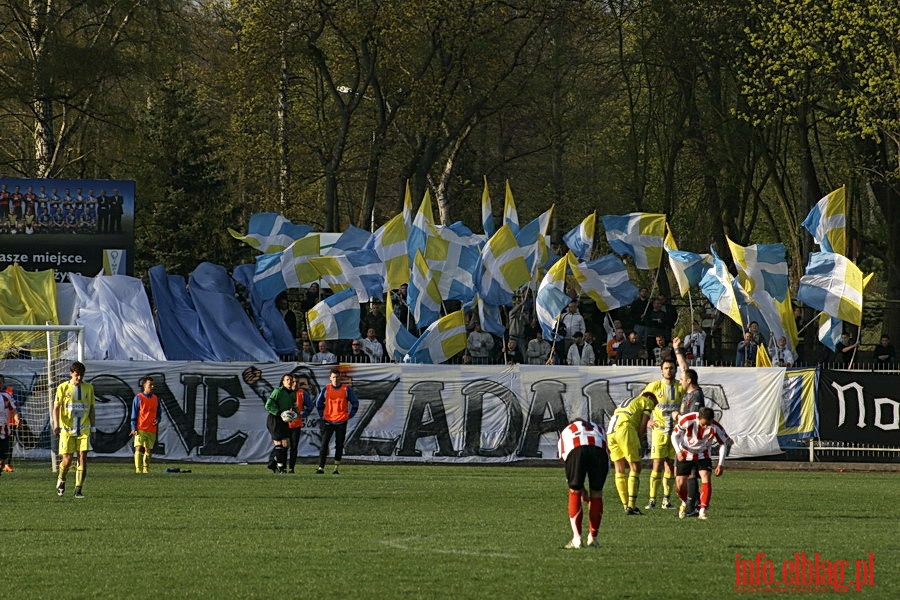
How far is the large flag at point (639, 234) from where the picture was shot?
109 ft

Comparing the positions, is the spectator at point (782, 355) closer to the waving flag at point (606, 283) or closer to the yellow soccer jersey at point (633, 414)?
the waving flag at point (606, 283)

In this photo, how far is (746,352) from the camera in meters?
30.9

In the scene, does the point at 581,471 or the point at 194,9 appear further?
the point at 194,9

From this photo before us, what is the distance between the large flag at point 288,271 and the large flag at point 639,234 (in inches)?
268

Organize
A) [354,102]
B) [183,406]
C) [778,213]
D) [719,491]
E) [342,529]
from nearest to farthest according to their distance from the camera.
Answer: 1. [342,529]
2. [719,491]
3. [183,406]
4. [354,102]
5. [778,213]

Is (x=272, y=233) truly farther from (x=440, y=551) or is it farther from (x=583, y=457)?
(x=583, y=457)

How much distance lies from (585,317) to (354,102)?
46.4 feet

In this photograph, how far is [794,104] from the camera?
1483 inches

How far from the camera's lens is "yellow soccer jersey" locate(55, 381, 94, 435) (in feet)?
67.3

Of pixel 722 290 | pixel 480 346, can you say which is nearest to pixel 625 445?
pixel 722 290

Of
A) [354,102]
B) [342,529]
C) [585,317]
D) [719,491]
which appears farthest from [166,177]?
[342,529]

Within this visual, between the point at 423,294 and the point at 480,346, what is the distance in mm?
1721

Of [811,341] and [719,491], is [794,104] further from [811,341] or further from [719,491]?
[719,491]

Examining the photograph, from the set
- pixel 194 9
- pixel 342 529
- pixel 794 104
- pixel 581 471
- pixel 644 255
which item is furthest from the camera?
pixel 194 9
